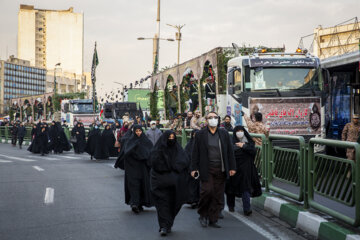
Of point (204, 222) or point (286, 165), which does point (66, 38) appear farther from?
point (204, 222)

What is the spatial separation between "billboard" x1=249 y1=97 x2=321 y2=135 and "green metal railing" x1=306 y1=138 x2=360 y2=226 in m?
7.16

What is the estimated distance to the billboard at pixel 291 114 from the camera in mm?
14438

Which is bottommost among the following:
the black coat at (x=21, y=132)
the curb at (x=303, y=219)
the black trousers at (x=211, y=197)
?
the curb at (x=303, y=219)

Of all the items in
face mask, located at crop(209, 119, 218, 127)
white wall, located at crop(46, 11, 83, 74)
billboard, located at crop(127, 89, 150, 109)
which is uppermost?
white wall, located at crop(46, 11, 83, 74)

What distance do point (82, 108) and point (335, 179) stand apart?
3963 cm

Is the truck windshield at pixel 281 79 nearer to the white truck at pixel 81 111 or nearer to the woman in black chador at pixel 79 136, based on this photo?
the woman in black chador at pixel 79 136

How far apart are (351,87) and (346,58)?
96cm

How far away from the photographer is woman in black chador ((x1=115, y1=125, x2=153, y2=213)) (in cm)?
902

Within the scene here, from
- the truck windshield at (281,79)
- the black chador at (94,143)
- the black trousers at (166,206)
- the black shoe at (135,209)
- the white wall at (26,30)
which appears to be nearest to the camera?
the black trousers at (166,206)

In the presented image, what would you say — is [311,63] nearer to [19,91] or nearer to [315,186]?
[315,186]

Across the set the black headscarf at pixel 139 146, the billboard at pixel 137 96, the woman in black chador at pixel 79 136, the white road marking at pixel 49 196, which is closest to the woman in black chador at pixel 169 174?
the black headscarf at pixel 139 146

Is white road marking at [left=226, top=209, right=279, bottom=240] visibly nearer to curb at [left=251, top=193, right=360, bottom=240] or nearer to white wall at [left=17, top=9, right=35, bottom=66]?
curb at [left=251, top=193, right=360, bottom=240]

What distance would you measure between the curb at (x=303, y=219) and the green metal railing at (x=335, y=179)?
13 centimetres

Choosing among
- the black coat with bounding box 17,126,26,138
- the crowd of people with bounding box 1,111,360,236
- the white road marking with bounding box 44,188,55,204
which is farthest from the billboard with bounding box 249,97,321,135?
the black coat with bounding box 17,126,26,138
